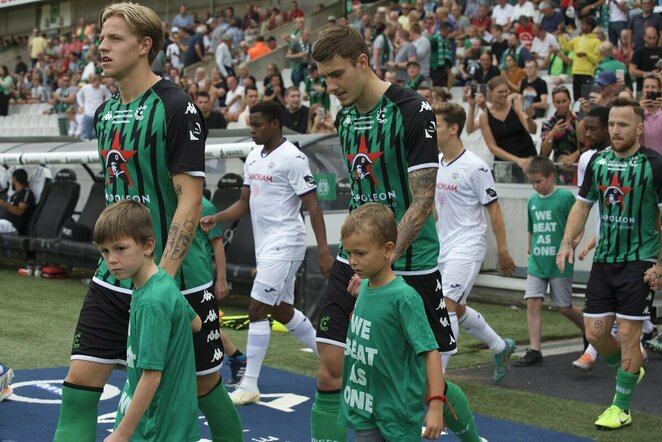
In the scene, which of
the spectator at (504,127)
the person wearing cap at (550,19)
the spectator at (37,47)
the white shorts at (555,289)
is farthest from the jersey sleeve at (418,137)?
the spectator at (37,47)

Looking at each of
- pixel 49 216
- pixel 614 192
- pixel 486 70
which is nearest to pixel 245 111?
pixel 486 70

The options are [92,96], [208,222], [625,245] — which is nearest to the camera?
[625,245]

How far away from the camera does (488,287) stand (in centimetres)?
1243

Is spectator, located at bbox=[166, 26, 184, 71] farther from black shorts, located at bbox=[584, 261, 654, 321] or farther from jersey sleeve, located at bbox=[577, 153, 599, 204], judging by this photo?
black shorts, located at bbox=[584, 261, 654, 321]

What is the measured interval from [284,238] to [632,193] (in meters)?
2.52

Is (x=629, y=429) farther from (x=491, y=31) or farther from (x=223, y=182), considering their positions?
(x=491, y=31)

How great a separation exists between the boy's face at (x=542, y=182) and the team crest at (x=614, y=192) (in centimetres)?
222

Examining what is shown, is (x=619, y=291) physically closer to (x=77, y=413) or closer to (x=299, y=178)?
(x=299, y=178)

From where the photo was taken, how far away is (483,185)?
25.8 ft

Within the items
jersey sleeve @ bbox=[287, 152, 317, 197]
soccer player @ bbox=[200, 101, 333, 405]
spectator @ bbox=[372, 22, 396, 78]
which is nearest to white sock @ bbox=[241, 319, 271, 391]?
soccer player @ bbox=[200, 101, 333, 405]

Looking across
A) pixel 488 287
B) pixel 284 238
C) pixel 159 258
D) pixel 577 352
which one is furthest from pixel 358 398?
pixel 488 287

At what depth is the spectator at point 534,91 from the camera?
1570 centimetres

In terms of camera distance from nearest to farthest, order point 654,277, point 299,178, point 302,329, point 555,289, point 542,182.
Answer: point 654,277, point 302,329, point 299,178, point 555,289, point 542,182

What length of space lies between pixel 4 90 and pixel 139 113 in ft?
96.8
